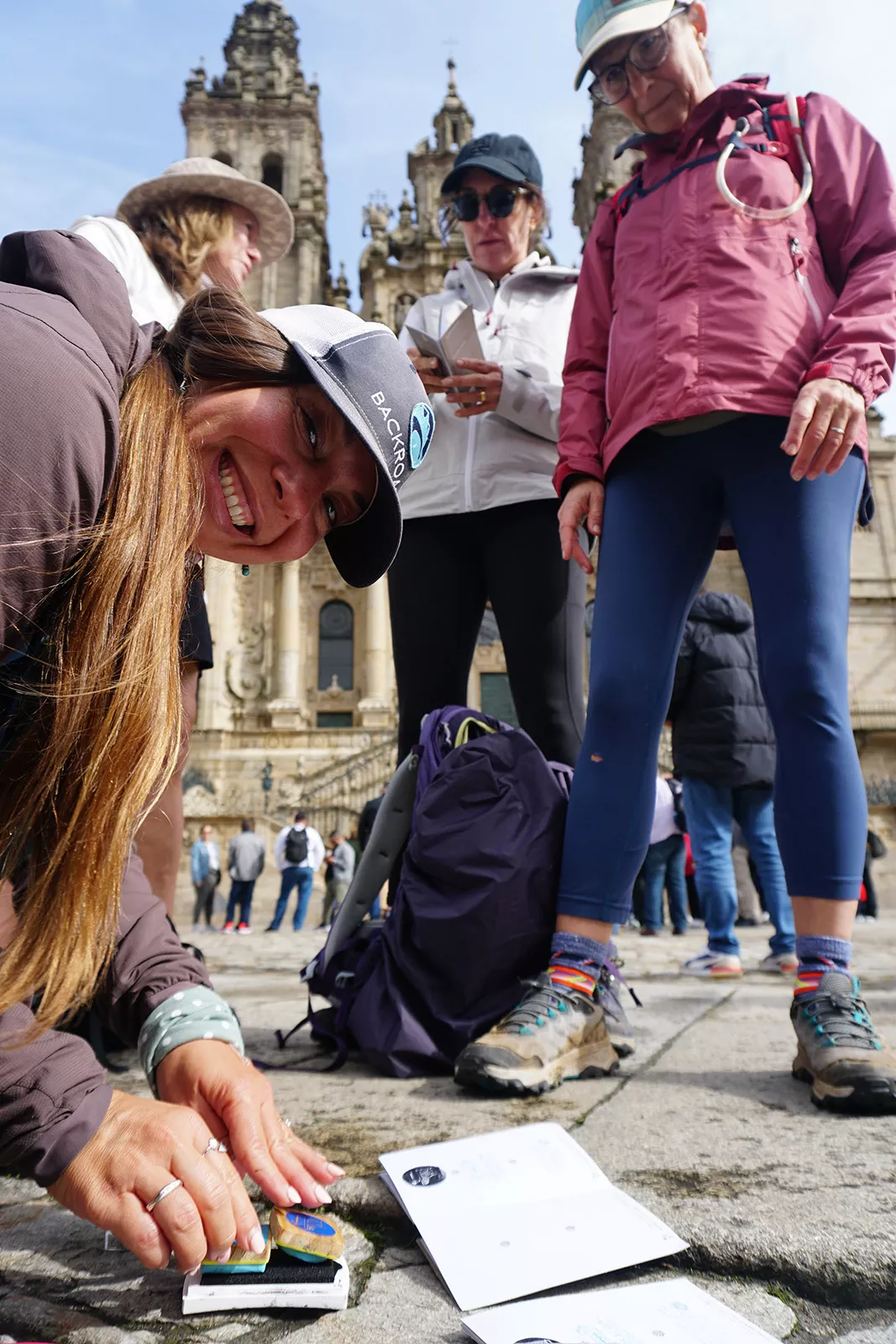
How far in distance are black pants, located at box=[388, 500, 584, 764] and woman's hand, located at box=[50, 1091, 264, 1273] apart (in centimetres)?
167

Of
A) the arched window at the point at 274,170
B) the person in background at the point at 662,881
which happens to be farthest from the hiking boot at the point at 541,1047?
the arched window at the point at 274,170

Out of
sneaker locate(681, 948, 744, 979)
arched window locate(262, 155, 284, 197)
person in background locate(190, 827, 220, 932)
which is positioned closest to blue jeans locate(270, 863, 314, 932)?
person in background locate(190, 827, 220, 932)

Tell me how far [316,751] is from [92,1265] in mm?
18418

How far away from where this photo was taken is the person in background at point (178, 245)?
7.37 feet

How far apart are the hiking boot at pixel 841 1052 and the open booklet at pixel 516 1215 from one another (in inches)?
20.6

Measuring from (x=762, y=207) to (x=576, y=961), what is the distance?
1712 mm

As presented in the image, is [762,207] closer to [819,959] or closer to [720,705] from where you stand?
[819,959]

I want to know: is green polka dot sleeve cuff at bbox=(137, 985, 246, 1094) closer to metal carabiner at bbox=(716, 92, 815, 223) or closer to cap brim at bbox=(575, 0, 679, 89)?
metal carabiner at bbox=(716, 92, 815, 223)

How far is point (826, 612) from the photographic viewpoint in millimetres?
1880

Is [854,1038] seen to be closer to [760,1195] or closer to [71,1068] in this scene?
[760,1195]

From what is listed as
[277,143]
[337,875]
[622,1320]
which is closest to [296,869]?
[337,875]

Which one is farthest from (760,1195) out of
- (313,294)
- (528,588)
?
(313,294)

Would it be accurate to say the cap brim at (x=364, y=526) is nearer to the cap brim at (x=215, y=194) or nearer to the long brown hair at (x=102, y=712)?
the long brown hair at (x=102, y=712)

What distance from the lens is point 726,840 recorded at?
472 centimetres
